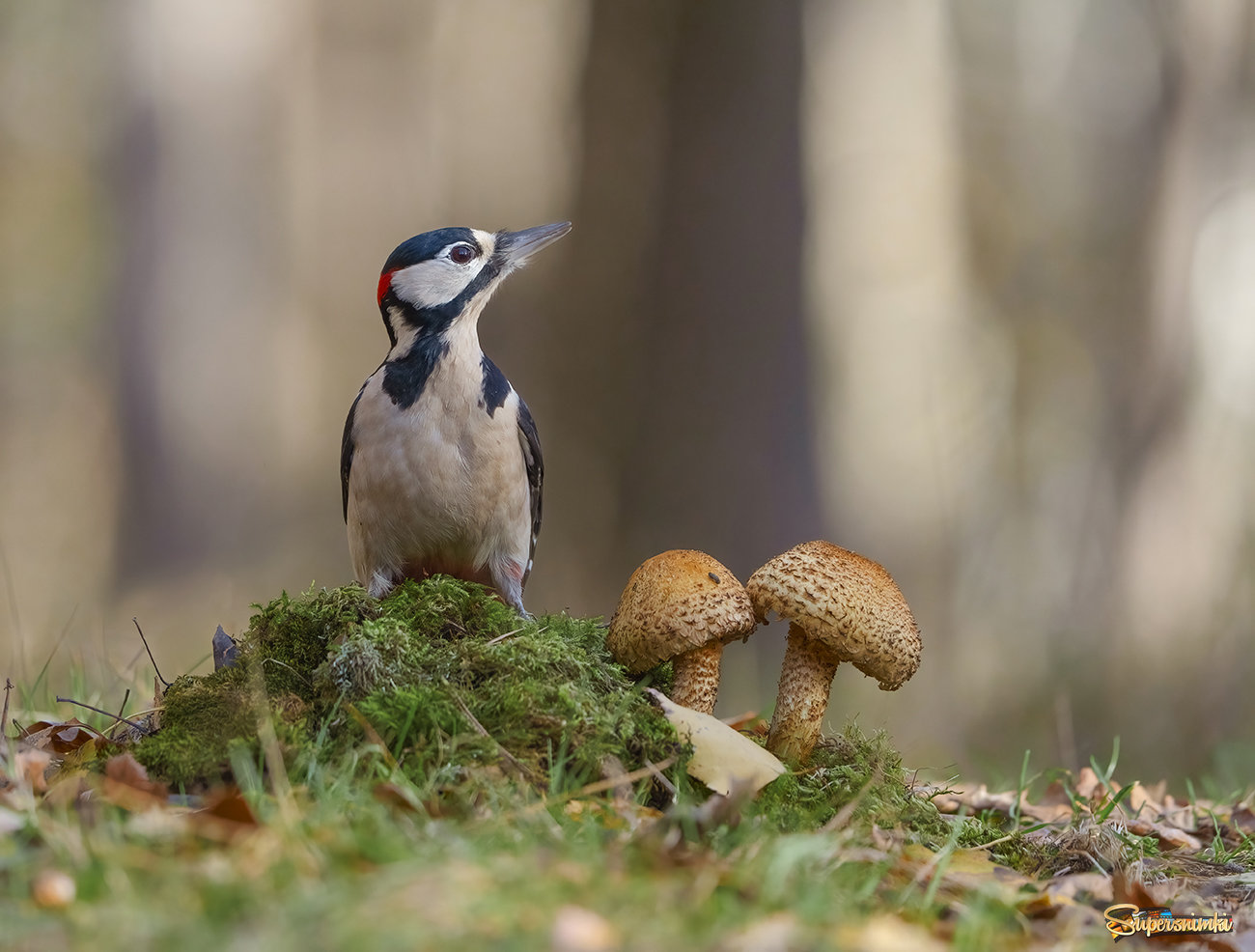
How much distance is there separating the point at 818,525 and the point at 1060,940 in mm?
5122

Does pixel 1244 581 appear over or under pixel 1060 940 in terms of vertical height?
under

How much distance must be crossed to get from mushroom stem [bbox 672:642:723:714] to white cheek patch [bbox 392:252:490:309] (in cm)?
202

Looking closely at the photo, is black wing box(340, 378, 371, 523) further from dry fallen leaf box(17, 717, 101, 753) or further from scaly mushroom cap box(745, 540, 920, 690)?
scaly mushroom cap box(745, 540, 920, 690)

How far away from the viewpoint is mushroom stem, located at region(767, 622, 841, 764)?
3180mm

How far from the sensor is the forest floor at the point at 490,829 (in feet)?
5.26

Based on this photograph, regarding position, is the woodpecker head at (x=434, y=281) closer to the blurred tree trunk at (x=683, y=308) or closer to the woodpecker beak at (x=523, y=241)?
the woodpecker beak at (x=523, y=241)

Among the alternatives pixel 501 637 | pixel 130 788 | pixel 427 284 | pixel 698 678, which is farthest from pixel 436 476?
pixel 130 788

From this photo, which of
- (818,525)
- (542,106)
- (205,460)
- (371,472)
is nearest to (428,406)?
(371,472)

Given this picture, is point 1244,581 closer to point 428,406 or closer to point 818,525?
point 818,525

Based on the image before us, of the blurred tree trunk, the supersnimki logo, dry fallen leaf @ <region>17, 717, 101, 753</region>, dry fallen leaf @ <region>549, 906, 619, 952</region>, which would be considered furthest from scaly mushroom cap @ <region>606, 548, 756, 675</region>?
the blurred tree trunk

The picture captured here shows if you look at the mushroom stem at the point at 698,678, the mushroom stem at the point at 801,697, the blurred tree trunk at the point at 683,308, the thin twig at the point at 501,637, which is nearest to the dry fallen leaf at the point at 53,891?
the thin twig at the point at 501,637

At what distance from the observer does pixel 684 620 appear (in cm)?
299

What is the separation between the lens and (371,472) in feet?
13.9

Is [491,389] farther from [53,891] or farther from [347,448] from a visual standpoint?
[53,891]
